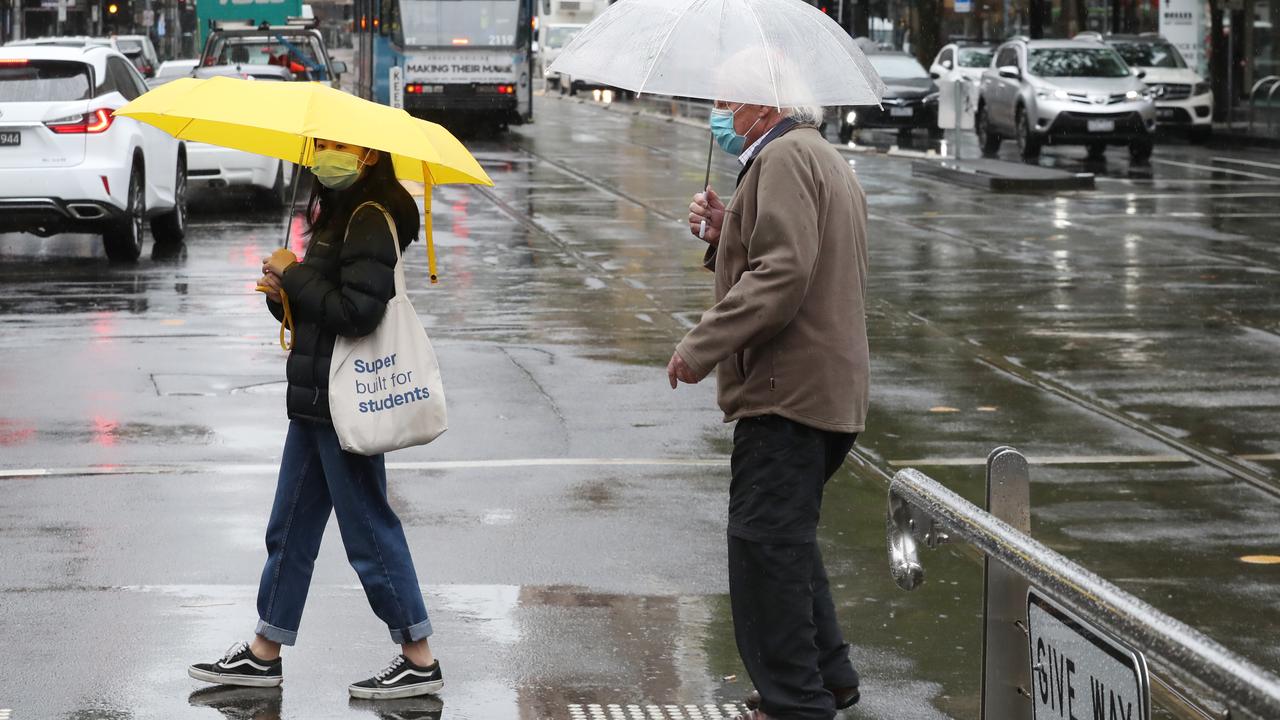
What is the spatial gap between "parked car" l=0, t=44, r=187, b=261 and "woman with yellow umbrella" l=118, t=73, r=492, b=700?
979 centimetres

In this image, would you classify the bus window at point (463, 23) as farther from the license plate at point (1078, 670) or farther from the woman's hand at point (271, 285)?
the license plate at point (1078, 670)

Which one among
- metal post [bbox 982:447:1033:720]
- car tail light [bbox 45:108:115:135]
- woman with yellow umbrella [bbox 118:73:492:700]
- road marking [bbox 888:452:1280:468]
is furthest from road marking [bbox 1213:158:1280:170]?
metal post [bbox 982:447:1033:720]

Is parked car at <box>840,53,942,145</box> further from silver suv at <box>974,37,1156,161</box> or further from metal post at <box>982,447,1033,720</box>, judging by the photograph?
metal post at <box>982,447,1033,720</box>

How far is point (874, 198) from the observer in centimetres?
2300

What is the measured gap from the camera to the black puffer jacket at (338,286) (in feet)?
17.2

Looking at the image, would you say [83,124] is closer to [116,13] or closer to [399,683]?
[399,683]

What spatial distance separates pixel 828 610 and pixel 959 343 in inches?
276

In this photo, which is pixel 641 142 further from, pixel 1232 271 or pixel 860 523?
pixel 860 523

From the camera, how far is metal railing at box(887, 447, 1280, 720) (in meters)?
2.41

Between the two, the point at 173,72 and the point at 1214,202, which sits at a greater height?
the point at 173,72

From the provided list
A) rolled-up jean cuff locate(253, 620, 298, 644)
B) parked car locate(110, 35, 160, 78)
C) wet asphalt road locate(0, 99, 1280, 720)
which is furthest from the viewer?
parked car locate(110, 35, 160, 78)

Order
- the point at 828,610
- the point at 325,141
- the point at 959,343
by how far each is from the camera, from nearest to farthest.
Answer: the point at 828,610
the point at 325,141
the point at 959,343

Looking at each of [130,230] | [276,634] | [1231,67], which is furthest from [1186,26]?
[276,634]

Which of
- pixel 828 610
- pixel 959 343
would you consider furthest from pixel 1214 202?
pixel 828 610
